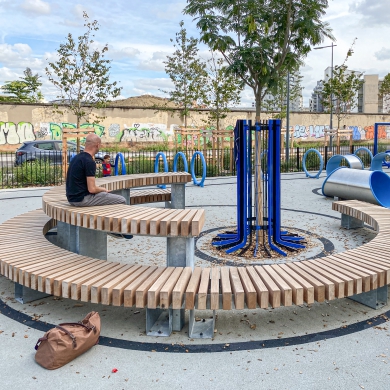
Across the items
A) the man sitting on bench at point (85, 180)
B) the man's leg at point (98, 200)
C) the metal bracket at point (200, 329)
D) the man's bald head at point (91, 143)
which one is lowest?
the metal bracket at point (200, 329)

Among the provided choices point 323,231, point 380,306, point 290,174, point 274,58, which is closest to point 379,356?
point 380,306

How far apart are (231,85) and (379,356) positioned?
→ 18.7 meters

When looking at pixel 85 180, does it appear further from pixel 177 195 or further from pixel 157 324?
pixel 177 195

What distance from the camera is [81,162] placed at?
4871 millimetres

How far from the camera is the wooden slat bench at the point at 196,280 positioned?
3.45m

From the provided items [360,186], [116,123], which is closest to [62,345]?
[360,186]

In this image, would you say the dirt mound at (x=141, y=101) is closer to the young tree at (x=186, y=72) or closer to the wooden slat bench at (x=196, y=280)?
the young tree at (x=186, y=72)

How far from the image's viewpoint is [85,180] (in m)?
5.01

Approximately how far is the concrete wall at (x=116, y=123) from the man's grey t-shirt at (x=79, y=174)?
18728 mm

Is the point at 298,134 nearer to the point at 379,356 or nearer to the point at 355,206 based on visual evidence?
the point at 355,206

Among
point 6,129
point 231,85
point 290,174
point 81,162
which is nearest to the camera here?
point 81,162

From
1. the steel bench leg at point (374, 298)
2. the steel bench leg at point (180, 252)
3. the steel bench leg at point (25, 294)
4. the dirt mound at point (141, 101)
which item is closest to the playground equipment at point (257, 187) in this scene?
the steel bench leg at point (374, 298)

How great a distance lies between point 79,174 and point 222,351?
2631mm

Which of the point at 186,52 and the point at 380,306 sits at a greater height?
the point at 186,52
